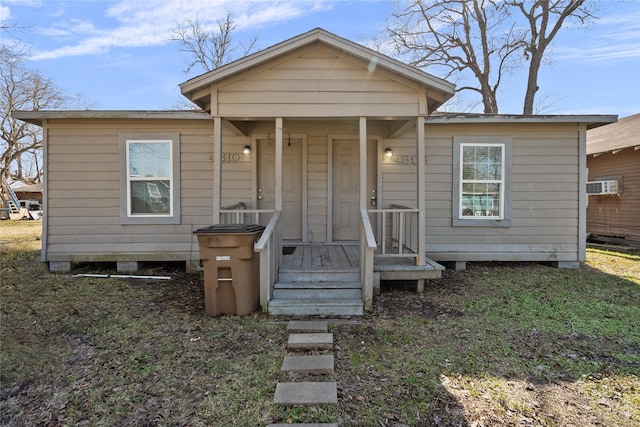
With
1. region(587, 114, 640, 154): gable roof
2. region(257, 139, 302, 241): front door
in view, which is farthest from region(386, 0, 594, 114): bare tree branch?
region(257, 139, 302, 241): front door

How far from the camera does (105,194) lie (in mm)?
5836

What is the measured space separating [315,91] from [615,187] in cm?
967

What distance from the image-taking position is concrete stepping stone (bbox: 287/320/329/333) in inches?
132

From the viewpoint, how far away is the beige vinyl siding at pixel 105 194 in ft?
18.9

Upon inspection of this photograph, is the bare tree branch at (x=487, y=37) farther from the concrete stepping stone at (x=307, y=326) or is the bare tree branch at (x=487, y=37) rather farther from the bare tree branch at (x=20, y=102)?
the bare tree branch at (x=20, y=102)

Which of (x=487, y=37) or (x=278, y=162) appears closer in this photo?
(x=278, y=162)

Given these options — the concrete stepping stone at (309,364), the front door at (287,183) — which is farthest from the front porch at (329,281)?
the front door at (287,183)

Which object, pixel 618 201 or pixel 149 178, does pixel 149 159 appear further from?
pixel 618 201

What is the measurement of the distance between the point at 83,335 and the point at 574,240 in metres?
7.34

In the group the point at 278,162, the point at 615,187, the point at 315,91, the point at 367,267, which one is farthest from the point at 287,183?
the point at 615,187

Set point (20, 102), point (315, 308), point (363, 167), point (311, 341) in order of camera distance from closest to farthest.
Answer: point (311, 341)
point (315, 308)
point (363, 167)
point (20, 102)

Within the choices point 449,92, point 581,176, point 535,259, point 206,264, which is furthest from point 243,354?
point 581,176

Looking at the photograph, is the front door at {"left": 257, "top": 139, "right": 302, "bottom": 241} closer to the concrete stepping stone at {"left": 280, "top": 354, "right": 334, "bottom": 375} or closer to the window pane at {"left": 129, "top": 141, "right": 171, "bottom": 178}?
the window pane at {"left": 129, "top": 141, "right": 171, "bottom": 178}

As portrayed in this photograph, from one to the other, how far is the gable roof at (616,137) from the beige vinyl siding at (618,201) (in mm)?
254
